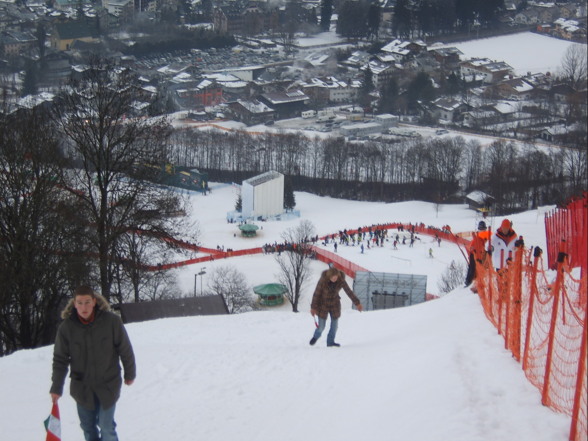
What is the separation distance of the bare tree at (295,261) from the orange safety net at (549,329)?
34.3 ft

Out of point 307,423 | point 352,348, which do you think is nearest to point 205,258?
point 352,348

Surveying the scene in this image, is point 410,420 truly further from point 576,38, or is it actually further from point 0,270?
point 576,38

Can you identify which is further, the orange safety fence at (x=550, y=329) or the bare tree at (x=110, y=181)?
the bare tree at (x=110, y=181)

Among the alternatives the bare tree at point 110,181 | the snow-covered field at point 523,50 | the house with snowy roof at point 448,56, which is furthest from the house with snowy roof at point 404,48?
the bare tree at point 110,181

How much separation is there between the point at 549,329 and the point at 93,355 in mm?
2318

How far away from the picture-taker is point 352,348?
596 centimetres

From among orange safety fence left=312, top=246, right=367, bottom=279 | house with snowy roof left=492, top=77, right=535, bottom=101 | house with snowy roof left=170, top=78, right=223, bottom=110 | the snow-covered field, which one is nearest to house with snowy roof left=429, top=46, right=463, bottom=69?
the snow-covered field

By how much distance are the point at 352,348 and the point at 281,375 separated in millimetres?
726

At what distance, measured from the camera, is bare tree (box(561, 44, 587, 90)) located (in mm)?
40625

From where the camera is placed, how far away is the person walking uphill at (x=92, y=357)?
12.1 ft

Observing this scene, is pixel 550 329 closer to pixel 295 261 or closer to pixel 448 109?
pixel 295 261

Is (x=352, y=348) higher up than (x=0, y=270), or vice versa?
(x=352, y=348)

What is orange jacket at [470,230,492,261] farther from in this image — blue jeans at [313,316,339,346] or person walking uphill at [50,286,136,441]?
person walking uphill at [50,286,136,441]

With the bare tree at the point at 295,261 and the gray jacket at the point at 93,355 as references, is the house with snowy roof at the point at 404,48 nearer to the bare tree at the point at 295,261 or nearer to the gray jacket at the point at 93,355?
the bare tree at the point at 295,261
